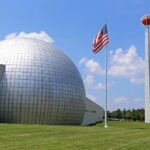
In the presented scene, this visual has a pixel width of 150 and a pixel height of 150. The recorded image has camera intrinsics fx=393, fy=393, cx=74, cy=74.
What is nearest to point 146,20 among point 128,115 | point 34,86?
point 34,86

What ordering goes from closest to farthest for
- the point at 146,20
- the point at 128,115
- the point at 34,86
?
the point at 34,86
the point at 146,20
the point at 128,115

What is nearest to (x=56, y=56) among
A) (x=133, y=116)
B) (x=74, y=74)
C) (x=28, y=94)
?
(x=74, y=74)

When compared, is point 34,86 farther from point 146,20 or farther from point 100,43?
point 146,20

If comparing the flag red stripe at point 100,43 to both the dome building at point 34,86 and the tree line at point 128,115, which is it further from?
the tree line at point 128,115

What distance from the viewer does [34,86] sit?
44.3 metres

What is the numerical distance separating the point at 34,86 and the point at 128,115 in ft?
314

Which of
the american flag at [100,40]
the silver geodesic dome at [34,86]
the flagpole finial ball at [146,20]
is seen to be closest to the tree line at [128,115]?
the flagpole finial ball at [146,20]

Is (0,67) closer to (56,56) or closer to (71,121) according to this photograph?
(56,56)

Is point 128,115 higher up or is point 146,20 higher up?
point 146,20

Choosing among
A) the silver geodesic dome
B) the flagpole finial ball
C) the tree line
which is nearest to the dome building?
the silver geodesic dome

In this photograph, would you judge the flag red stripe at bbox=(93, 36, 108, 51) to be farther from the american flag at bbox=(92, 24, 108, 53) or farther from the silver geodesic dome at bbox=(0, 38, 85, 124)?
the silver geodesic dome at bbox=(0, 38, 85, 124)

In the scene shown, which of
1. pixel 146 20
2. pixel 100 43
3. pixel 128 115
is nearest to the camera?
pixel 100 43

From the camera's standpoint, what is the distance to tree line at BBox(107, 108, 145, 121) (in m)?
A: 132

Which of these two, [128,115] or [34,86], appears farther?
[128,115]
